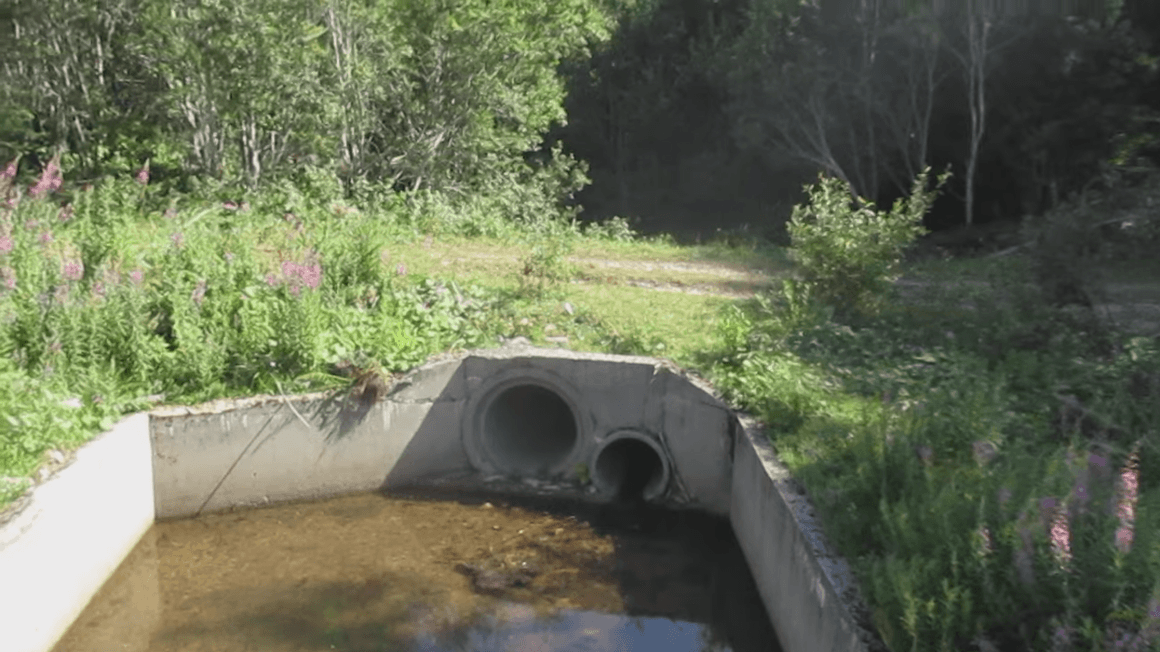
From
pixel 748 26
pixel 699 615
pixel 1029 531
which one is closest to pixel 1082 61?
pixel 748 26

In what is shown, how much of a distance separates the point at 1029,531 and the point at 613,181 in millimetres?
30621

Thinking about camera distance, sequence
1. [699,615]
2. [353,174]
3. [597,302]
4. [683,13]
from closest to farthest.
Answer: [699,615], [597,302], [353,174], [683,13]

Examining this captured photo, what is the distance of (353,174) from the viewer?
18.9 metres

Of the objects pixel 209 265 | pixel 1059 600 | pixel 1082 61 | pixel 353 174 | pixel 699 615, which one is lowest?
pixel 699 615

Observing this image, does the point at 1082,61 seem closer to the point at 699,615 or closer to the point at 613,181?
the point at 613,181

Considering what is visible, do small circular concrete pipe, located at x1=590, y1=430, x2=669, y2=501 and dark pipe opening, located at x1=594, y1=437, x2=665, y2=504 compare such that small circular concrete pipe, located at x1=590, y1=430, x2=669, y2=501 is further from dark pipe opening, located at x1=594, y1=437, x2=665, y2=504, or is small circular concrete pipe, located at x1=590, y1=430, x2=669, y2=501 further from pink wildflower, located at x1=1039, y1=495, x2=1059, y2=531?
pink wildflower, located at x1=1039, y1=495, x2=1059, y2=531

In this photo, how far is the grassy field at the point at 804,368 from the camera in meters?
4.23

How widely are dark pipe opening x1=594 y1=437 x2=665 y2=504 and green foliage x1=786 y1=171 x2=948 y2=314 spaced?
206 centimetres

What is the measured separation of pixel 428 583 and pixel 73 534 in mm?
2317

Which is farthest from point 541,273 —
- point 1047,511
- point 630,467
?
point 1047,511

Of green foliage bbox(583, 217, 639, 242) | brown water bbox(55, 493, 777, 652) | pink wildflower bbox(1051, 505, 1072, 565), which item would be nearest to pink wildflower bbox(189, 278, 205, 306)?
brown water bbox(55, 493, 777, 652)

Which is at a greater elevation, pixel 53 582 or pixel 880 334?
pixel 880 334

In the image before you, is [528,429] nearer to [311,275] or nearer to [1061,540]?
[311,275]

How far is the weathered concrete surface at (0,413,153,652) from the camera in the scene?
5637 mm
